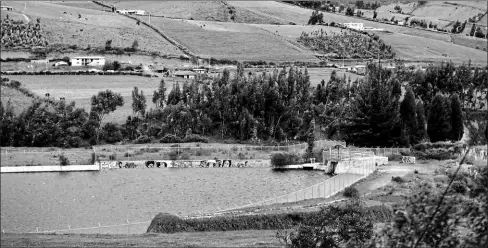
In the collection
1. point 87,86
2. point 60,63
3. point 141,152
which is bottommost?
point 141,152

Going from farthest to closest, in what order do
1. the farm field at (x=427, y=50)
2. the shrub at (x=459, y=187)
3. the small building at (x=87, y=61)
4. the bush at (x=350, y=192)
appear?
1. the farm field at (x=427, y=50)
2. the small building at (x=87, y=61)
3. the bush at (x=350, y=192)
4. the shrub at (x=459, y=187)

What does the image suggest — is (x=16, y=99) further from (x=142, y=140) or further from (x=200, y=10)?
(x=200, y=10)

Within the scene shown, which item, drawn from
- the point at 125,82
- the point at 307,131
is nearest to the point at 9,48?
the point at 125,82

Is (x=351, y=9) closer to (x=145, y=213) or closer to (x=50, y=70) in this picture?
(x=50, y=70)

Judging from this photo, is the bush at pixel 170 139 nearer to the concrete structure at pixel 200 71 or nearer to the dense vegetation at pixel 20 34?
the concrete structure at pixel 200 71

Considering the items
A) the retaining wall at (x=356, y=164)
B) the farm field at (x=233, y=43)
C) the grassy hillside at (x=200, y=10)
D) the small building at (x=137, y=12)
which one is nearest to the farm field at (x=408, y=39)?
the grassy hillside at (x=200, y=10)

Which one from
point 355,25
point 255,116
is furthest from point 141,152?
point 355,25

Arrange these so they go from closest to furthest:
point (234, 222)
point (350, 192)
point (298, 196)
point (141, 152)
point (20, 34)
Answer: point (234, 222) → point (350, 192) → point (298, 196) → point (141, 152) → point (20, 34)
